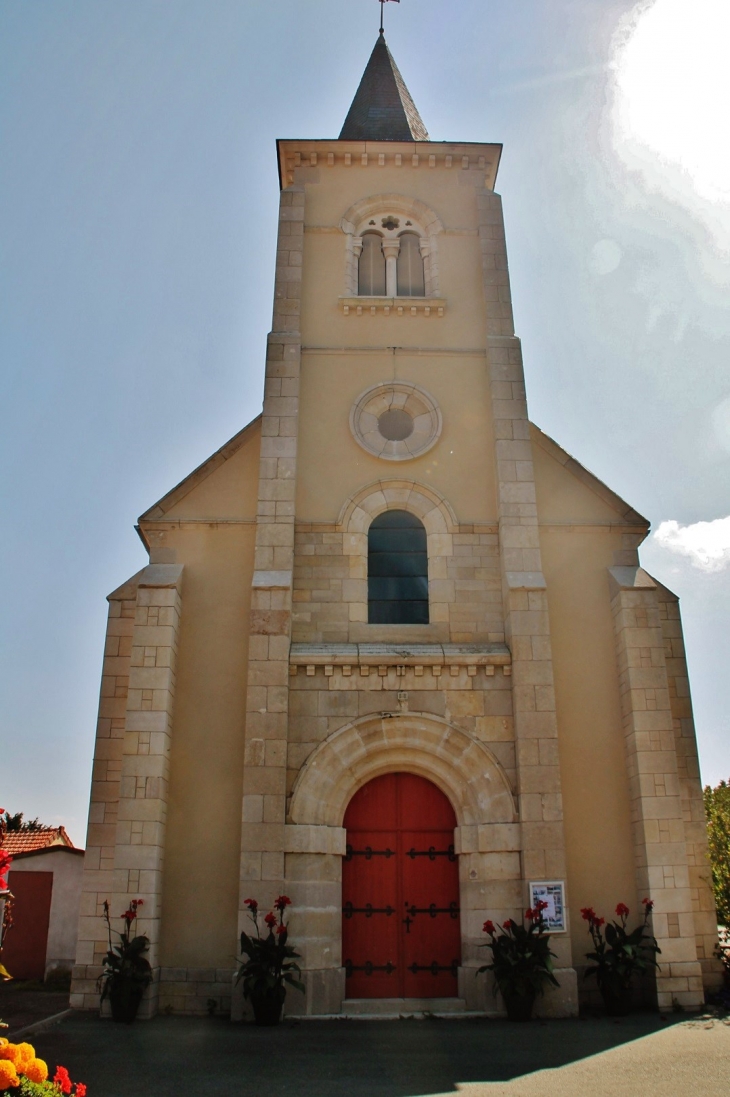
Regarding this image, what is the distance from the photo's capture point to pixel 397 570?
1253 cm

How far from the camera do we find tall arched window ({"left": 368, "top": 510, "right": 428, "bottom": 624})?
12281 mm

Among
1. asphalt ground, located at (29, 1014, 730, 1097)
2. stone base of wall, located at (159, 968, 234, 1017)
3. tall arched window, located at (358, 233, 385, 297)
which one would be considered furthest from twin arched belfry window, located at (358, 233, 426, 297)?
asphalt ground, located at (29, 1014, 730, 1097)

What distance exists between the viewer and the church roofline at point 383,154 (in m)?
15.1

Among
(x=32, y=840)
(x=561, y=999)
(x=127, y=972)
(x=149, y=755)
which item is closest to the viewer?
(x=127, y=972)

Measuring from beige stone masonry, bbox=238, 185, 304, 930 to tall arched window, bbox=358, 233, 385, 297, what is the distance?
3.57 feet

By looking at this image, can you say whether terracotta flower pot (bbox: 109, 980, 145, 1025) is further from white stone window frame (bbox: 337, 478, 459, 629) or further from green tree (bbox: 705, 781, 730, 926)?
green tree (bbox: 705, 781, 730, 926)

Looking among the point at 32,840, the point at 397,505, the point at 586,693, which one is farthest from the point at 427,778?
the point at 32,840

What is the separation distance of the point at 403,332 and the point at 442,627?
16.0 ft

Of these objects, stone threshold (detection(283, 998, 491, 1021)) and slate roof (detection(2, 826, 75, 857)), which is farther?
slate roof (detection(2, 826, 75, 857))

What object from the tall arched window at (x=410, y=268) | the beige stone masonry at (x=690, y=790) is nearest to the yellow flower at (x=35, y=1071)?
the beige stone masonry at (x=690, y=790)

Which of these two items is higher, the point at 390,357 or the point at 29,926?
the point at 390,357

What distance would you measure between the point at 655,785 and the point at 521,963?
8.99ft

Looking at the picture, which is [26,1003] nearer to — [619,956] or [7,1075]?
[619,956]

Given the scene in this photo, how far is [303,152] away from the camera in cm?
1512
